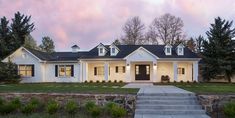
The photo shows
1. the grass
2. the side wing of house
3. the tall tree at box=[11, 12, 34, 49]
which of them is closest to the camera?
the grass

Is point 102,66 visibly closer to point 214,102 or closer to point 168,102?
point 168,102

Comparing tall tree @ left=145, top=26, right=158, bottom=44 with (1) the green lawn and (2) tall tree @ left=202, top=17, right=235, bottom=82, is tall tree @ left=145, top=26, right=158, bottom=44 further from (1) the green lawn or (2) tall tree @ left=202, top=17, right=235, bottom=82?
(1) the green lawn

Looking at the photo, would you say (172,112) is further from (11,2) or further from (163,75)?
(163,75)

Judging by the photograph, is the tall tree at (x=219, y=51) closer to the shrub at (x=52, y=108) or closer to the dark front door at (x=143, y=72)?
the dark front door at (x=143, y=72)

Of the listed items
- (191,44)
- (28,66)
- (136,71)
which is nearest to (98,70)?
(136,71)

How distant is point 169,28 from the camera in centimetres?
5359

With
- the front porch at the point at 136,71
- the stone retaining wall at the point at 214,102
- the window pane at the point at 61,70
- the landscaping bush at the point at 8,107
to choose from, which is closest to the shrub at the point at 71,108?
the landscaping bush at the point at 8,107

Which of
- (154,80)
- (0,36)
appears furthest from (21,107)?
(0,36)

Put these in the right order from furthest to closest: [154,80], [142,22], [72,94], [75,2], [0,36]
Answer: [142,22] → [0,36] → [154,80] → [75,2] → [72,94]

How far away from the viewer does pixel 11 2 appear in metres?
23.1

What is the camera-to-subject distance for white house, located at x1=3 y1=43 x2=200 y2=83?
111 ft

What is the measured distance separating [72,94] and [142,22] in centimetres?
4207

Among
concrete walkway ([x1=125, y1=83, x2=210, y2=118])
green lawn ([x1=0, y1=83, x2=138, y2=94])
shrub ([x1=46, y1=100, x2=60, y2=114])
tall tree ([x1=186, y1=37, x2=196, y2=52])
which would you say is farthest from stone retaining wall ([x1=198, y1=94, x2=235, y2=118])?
tall tree ([x1=186, y1=37, x2=196, y2=52])

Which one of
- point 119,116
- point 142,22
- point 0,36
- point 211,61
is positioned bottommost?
point 119,116
